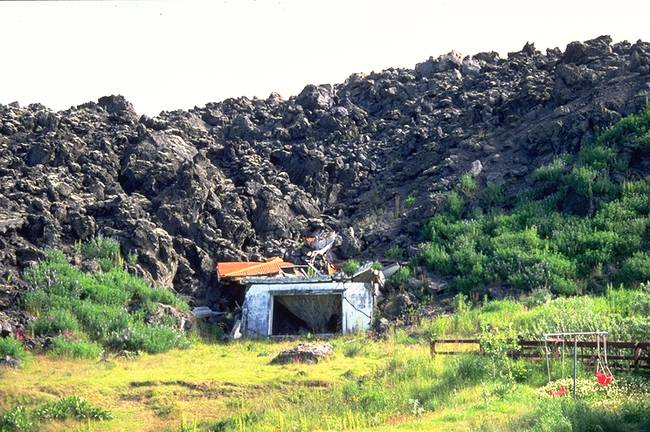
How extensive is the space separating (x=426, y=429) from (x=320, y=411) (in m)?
3.35

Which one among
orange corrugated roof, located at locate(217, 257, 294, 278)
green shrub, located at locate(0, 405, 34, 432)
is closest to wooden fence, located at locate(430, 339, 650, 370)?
green shrub, located at locate(0, 405, 34, 432)

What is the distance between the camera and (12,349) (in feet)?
65.5

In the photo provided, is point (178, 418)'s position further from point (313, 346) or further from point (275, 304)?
point (275, 304)

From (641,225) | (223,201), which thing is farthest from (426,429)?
(223,201)

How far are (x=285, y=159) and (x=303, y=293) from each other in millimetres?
11321

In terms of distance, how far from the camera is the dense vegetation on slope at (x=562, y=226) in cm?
2453

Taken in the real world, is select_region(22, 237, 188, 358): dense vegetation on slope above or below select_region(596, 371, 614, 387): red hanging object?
above

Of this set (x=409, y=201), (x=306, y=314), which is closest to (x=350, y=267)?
(x=306, y=314)

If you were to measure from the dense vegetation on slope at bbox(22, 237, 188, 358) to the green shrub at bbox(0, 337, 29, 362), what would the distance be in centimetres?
81

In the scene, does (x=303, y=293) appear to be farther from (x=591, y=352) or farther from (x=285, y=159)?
(x=285, y=159)

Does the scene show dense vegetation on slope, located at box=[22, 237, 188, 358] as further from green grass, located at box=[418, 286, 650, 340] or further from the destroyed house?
green grass, located at box=[418, 286, 650, 340]

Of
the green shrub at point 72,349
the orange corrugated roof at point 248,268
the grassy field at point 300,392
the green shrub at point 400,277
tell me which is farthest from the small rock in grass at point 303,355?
the orange corrugated roof at point 248,268

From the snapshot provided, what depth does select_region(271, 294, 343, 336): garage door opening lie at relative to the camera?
83.5ft

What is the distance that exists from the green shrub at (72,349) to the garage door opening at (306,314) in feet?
19.5
